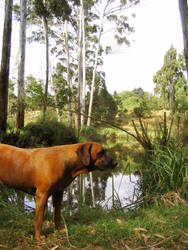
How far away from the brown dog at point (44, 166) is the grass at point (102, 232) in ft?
0.83

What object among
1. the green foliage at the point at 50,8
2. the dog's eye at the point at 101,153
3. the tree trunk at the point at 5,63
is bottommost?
the dog's eye at the point at 101,153

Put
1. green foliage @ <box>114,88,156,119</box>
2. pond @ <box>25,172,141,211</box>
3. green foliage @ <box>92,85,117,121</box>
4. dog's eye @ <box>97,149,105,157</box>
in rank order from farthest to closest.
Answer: green foliage @ <box>92,85,117,121</box>
green foliage @ <box>114,88,156,119</box>
pond @ <box>25,172,141,211</box>
dog's eye @ <box>97,149,105,157</box>

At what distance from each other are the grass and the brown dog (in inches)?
10.0

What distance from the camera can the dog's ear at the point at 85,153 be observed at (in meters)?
2.57

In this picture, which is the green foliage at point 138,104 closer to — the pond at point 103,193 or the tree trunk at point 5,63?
the pond at point 103,193

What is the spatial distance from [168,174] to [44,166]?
2758 mm

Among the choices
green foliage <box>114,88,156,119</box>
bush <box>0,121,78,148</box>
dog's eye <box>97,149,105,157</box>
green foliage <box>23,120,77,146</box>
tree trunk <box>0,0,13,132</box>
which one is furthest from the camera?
green foliage <box>23,120,77,146</box>

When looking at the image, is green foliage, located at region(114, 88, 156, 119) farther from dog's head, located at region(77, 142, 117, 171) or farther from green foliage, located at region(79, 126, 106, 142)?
green foliage, located at region(79, 126, 106, 142)

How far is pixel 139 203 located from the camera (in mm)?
4285

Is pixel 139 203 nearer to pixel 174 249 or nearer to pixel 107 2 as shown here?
pixel 174 249

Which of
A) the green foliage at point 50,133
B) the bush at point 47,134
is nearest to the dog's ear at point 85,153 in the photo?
the bush at point 47,134

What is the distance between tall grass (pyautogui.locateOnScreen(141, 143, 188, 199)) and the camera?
430cm

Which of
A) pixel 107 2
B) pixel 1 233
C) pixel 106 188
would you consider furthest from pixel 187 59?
pixel 107 2

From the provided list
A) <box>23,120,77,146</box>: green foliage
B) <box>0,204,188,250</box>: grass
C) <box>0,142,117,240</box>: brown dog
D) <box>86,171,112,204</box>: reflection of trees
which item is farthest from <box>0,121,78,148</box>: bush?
<box>0,142,117,240</box>: brown dog
